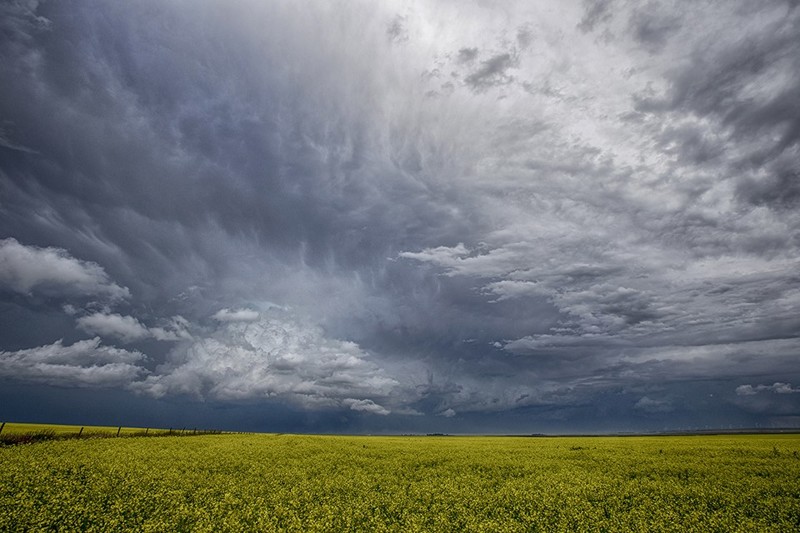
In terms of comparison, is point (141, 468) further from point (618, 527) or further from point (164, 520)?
point (618, 527)

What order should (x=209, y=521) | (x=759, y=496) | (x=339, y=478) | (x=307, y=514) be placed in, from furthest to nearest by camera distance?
1. (x=339, y=478)
2. (x=759, y=496)
3. (x=307, y=514)
4. (x=209, y=521)

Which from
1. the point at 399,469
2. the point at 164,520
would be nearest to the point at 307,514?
the point at 164,520

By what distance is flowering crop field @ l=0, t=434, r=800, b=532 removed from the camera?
69.8 feet

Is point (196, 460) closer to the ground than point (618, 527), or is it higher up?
higher up

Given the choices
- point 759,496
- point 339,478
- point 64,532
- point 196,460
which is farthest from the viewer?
point 196,460

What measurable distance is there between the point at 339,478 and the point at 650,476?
85.1 feet

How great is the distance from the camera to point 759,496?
2800cm

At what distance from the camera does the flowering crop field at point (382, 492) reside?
69.8ft

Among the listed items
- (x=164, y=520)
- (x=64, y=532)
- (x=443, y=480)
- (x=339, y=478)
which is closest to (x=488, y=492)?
(x=443, y=480)

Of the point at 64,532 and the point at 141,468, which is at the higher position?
the point at 141,468

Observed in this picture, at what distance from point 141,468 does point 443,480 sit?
23637 millimetres

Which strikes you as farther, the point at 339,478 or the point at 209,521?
the point at 339,478

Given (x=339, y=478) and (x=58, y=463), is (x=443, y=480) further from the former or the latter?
(x=58, y=463)

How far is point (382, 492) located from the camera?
92.3 feet
